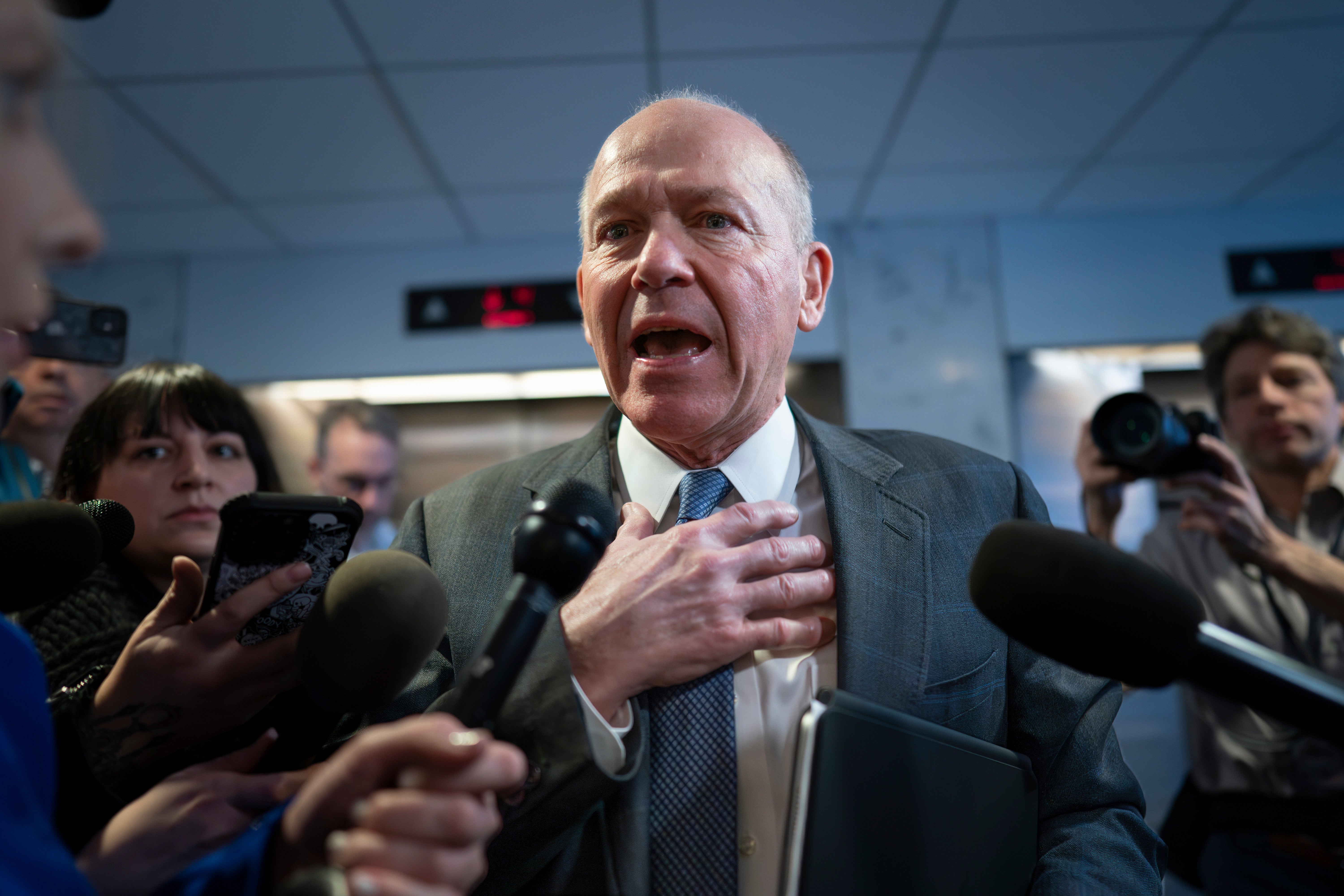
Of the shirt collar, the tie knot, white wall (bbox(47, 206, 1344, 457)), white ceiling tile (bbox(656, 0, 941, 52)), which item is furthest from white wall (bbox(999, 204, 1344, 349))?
the tie knot

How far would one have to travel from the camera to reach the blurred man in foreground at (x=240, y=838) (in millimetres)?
444

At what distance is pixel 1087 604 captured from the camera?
60cm

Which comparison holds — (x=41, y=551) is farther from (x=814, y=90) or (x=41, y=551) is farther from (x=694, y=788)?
(x=814, y=90)

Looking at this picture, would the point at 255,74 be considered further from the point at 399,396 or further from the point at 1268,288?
the point at 1268,288

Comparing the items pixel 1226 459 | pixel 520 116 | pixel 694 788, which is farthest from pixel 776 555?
pixel 520 116

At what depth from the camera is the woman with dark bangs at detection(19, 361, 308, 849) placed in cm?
77

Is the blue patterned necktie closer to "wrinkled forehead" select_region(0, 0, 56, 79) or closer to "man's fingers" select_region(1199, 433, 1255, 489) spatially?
"wrinkled forehead" select_region(0, 0, 56, 79)

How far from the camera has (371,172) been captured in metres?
3.44

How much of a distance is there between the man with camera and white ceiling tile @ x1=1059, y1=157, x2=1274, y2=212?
5.57 feet

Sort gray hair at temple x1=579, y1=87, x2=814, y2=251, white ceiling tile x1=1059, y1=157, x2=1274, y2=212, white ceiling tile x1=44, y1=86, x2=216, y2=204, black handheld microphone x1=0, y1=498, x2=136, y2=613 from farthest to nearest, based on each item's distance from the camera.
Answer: white ceiling tile x1=1059, y1=157, x2=1274, y2=212 → white ceiling tile x1=44, y1=86, x2=216, y2=204 → gray hair at temple x1=579, y1=87, x2=814, y2=251 → black handheld microphone x1=0, y1=498, x2=136, y2=613

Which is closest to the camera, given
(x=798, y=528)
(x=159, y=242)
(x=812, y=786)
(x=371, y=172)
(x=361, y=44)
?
(x=812, y=786)

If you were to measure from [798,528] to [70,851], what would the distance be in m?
0.84

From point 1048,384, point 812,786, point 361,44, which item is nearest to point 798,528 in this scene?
point 812,786

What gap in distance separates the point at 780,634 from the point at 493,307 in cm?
345
